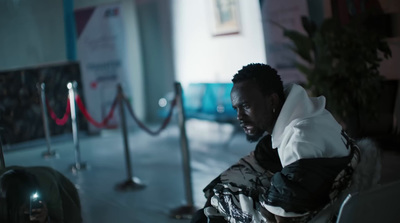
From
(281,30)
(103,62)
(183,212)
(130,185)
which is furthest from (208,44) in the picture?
(183,212)

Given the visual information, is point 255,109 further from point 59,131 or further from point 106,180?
point 59,131

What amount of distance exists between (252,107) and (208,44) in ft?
23.5

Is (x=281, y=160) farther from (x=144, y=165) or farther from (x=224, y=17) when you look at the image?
(x=224, y=17)

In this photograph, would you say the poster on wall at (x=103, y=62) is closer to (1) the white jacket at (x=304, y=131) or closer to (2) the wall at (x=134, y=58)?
(2) the wall at (x=134, y=58)

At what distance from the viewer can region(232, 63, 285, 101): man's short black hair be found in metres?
2.12

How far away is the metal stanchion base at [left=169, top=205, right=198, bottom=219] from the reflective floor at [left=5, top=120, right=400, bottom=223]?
5 cm

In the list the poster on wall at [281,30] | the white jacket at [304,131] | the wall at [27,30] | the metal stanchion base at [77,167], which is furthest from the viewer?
the poster on wall at [281,30]

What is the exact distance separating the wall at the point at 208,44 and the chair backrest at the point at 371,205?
5.87 m

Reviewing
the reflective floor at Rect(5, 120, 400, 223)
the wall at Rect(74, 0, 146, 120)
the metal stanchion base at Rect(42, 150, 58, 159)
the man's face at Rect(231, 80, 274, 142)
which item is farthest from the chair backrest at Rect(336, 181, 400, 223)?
the wall at Rect(74, 0, 146, 120)

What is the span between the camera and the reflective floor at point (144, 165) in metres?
4.76

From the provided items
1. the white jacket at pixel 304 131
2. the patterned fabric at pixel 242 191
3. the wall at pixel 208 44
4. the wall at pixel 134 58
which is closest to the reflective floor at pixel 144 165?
the wall at pixel 208 44

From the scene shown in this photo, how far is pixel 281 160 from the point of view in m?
2.03

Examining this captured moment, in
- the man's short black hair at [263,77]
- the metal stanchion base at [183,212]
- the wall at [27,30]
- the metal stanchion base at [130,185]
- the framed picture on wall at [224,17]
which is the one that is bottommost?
the metal stanchion base at [183,212]

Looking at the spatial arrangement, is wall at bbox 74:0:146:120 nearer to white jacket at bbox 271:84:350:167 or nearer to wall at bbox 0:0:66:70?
wall at bbox 0:0:66:70
